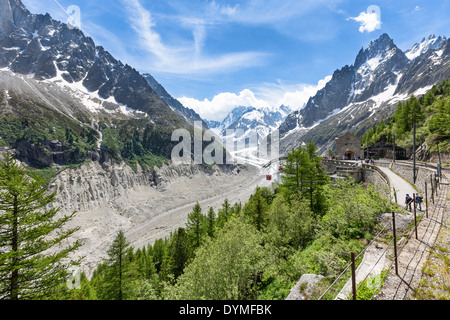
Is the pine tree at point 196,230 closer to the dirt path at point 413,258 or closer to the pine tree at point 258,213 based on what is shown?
the pine tree at point 258,213

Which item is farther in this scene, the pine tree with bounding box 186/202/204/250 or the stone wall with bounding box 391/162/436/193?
the pine tree with bounding box 186/202/204/250

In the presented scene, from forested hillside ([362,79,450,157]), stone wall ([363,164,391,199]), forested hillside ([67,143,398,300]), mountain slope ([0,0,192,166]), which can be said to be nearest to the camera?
forested hillside ([67,143,398,300])

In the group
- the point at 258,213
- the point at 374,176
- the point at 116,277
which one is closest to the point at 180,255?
the point at 116,277

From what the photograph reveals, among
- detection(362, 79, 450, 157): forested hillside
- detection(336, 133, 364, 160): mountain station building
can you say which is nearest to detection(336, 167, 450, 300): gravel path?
detection(362, 79, 450, 157): forested hillside

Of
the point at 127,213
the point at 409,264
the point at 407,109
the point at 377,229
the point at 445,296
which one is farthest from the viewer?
the point at 127,213

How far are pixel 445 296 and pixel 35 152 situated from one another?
386ft

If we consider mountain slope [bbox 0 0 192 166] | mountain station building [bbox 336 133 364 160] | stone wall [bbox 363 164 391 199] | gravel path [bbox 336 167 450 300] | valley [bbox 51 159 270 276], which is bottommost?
valley [bbox 51 159 270 276]

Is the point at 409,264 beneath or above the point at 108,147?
beneath

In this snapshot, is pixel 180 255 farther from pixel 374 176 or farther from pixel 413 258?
pixel 374 176

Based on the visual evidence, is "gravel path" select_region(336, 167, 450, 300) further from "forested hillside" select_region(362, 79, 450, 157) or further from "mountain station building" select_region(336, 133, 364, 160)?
"mountain station building" select_region(336, 133, 364, 160)

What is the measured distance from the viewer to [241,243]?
16.7 m
